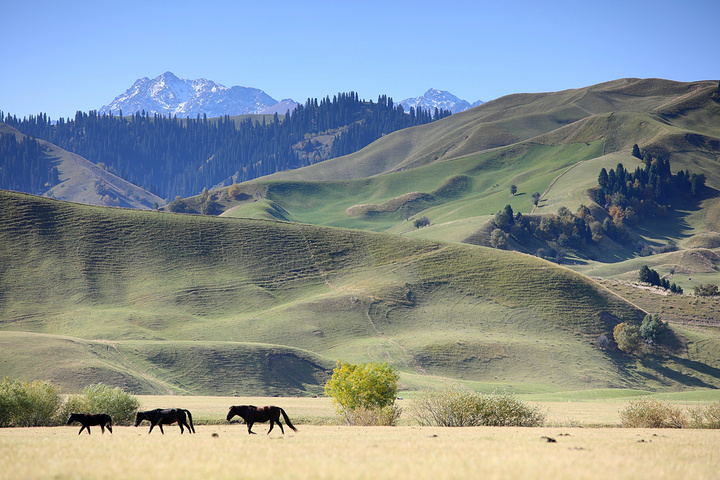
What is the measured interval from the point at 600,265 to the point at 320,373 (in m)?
134

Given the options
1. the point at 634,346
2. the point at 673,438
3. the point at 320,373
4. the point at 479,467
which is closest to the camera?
the point at 479,467

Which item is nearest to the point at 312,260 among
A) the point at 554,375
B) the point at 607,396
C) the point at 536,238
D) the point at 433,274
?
the point at 433,274

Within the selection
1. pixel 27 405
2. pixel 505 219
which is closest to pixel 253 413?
pixel 27 405

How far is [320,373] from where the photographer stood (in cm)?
8175

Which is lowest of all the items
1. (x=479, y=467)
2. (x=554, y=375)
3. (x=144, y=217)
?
(x=554, y=375)

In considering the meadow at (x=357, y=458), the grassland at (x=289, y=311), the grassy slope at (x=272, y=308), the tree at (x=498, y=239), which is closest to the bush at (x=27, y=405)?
the meadow at (x=357, y=458)

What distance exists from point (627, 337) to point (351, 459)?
3790 inches

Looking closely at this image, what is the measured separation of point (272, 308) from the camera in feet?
351

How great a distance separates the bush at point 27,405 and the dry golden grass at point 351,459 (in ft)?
49.9

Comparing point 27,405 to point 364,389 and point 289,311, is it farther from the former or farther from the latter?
point 289,311

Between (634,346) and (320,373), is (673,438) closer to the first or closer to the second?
(320,373)

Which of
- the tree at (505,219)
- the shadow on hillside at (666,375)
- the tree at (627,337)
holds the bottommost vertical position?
the shadow on hillside at (666,375)

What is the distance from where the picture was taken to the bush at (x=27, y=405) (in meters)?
32.5

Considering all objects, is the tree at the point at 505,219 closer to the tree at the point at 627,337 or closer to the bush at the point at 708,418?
the tree at the point at 627,337
